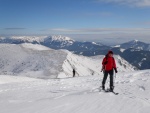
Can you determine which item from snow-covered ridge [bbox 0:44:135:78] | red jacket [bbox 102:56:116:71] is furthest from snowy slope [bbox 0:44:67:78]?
red jacket [bbox 102:56:116:71]

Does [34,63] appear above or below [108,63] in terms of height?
below

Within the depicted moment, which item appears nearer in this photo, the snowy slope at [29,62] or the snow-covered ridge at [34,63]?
the snow-covered ridge at [34,63]

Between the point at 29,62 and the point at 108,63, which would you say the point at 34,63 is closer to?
the point at 29,62

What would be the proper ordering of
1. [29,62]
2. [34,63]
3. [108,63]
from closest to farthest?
[108,63] → [34,63] → [29,62]

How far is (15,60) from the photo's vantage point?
125 metres

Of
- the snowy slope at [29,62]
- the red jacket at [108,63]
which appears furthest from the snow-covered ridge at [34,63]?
the red jacket at [108,63]

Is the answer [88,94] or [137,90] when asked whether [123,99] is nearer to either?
[88,94]

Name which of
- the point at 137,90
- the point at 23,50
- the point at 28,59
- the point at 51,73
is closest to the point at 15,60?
the point at 28,59

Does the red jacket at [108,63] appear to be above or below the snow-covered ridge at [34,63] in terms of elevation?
above

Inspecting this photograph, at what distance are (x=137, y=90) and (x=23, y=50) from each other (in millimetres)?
134756

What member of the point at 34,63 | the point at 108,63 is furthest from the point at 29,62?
the point at 108,63

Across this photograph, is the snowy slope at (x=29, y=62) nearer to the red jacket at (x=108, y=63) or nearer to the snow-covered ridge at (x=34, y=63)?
the snow-covered ridge at (x=34, y=63)

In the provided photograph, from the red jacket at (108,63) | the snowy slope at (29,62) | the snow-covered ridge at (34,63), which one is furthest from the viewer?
the snowy slope at (29,62)

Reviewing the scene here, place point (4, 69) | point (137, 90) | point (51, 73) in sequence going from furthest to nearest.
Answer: point (4, 69)
point (51, 73)
point (137, 90)
